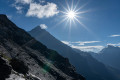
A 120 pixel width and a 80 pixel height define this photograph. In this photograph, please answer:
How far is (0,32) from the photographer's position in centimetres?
9906

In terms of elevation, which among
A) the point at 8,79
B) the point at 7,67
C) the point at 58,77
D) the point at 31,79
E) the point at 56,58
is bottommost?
the point at 8,79

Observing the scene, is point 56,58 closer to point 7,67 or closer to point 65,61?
point 65,61

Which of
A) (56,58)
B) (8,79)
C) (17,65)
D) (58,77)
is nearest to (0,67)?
(8,79)

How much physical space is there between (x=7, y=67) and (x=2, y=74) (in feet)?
9.07

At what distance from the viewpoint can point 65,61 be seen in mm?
123688

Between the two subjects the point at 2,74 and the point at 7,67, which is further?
the point at 7,67

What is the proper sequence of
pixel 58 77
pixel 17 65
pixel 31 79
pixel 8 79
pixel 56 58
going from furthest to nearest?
pixel 56 58 → pixel 58 77 → pixel 17 65 → pixel 31 79 → pixel 8 79

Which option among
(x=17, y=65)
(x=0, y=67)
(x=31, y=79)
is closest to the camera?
(x=0, y=67)

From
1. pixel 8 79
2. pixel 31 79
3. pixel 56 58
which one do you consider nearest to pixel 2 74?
pixel 8 79

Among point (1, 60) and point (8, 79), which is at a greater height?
point (1, 60)

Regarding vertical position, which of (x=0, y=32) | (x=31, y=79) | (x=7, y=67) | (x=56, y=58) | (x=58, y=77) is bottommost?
(x=7, y=67)

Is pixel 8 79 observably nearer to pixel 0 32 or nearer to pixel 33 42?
pixel 0 32

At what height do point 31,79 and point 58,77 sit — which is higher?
point 58,77

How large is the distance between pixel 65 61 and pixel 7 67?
100 metres
